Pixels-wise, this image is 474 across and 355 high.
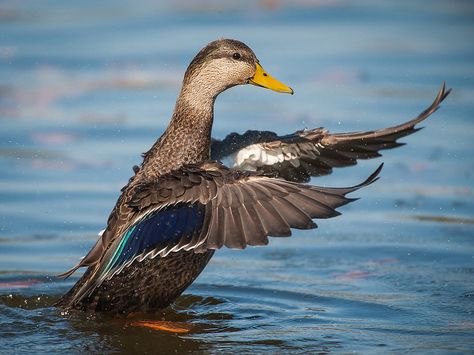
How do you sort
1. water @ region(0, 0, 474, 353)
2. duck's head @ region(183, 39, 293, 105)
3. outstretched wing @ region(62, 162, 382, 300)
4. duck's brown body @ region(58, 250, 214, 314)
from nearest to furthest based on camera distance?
1. outstretched wing @ region(62, 162, 382, 300)
2. duck's brown body @ region(58, 250, 214, 314)
3. water @ region(0, 0, 474, 353)
4. duck's head @ region(183, 39, 293, 105)

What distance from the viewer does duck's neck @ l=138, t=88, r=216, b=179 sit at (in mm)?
7184

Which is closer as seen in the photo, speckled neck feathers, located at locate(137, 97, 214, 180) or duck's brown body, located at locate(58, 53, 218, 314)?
duck's brown body, located at locate(58, 53, 218, 314)

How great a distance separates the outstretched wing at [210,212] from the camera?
6.25m

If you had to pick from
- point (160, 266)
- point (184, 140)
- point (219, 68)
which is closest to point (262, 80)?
point (219, 68)

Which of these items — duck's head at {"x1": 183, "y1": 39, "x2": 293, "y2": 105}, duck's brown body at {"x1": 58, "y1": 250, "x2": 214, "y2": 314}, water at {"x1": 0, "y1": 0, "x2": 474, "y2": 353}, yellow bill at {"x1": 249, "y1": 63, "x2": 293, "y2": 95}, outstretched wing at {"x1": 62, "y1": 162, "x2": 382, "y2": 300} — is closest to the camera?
outstretched wing at {"x1": 62, "y1": 162, "x2": 382, "y2": 300}

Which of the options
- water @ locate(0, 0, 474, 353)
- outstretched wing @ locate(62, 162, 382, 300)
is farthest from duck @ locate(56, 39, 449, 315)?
water @ locate(0, 0, 474, 353)

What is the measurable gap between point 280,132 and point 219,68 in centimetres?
309

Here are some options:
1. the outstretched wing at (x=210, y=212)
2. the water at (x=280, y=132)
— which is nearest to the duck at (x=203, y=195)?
the outstretched wing at (x=210, y=212)

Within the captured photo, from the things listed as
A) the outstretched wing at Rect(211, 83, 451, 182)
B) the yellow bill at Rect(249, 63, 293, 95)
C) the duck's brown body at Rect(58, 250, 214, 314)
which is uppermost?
the yellow bill at Rect(249, 63, 293, 95)

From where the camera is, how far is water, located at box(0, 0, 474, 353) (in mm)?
7109

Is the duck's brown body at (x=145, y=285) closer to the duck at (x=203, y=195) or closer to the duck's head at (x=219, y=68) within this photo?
the duck at (x=203, y=195)

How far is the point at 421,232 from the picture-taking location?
9.11m

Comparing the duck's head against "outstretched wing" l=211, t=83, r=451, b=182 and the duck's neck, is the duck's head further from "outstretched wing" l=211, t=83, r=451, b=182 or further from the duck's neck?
"outstretched wing" l=211, t=83, r=451, b=182

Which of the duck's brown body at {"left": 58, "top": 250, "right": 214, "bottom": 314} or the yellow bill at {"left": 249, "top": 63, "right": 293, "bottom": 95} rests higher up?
the yellow bill at {"left": 249, "top": 63, "right": 293, "bottom": 95}
